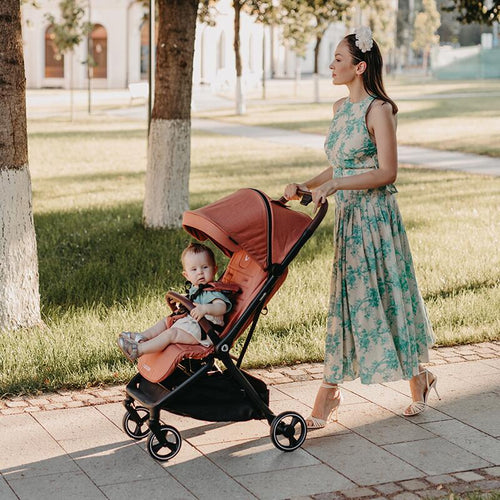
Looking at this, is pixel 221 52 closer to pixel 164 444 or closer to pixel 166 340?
pixel 166 340

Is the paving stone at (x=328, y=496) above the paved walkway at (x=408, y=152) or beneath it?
beneath

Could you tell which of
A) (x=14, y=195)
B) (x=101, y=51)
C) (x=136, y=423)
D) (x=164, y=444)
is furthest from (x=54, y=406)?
(x=101, y=51)

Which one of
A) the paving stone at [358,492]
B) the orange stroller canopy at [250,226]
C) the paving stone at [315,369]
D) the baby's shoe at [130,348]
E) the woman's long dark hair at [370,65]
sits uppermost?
the woman's long dark hair at [370,65]

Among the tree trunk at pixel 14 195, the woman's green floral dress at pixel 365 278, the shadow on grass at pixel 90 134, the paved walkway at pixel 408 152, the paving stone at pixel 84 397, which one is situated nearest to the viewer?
the woman's green floral dress at pixel 365 278

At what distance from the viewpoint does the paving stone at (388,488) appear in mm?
4402

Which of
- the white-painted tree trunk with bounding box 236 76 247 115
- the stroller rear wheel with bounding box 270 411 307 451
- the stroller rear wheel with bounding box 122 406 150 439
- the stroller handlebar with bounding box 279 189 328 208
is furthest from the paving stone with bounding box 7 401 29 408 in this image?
the white-painted tree trunk with bounding box 236 76 247 115

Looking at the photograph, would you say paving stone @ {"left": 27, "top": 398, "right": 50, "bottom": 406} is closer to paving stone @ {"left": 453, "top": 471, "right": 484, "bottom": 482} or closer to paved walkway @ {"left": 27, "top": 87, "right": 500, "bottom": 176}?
paving stone @ {"left": 453, "top": 471, "right": 484, "bottom": 482}

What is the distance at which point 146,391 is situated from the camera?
489 centimetres

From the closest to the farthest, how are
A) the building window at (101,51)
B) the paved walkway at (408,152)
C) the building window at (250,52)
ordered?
the paved walkway at (408,152), the building window at (101,51), the building window at (250,52)

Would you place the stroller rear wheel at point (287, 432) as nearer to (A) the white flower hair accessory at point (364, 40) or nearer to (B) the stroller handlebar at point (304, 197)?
(B) the stroller handlebar at point (304, 197)

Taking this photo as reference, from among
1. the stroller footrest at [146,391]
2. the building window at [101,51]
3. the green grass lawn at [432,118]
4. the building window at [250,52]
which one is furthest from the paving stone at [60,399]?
the building window at [250,52]

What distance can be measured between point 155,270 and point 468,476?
4956 millimetres

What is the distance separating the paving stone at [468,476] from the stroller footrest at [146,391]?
4.35 feet

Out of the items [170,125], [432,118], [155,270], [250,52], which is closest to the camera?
[155,270]
